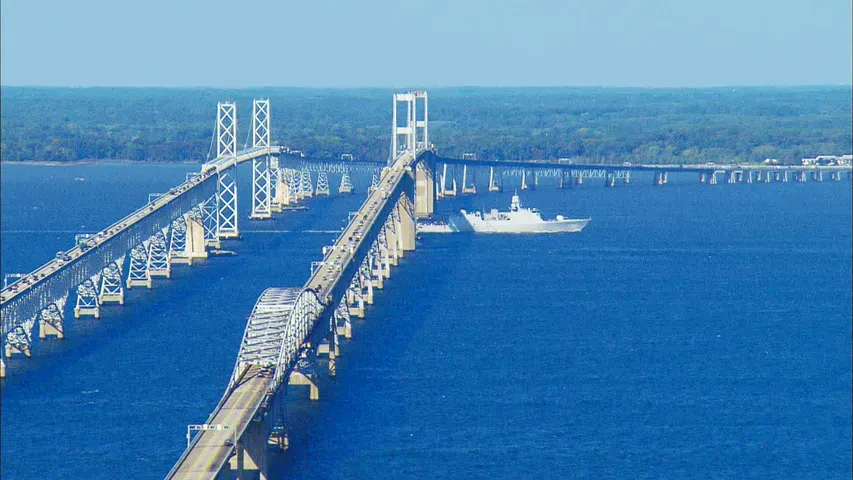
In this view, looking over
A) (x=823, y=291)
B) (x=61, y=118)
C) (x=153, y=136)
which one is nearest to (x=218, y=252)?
(x=823, y=291)

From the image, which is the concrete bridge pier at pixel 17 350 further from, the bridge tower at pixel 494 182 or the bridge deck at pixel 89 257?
the bridge tower at pixel 494 182

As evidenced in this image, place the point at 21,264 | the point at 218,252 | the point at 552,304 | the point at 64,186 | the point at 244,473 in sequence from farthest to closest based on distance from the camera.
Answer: the point at 64,186 < the point at 218,252 < the point at 21,264 < the point at 552,304 < the point at 244,473

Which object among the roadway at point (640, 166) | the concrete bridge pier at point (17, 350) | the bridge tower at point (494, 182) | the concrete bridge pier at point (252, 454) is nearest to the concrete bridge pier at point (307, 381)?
the concrete bridge pier at point (252, 454)

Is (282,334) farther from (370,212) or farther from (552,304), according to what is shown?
(370,212)

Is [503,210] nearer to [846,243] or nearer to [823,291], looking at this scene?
[846,243]

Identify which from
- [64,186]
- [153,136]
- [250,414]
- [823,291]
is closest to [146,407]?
[250,414]

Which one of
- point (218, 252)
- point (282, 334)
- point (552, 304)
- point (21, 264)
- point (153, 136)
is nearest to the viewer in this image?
point (282, 334)

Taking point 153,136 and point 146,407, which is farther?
point 153,136
